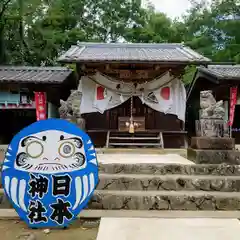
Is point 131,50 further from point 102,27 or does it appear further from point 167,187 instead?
point 102,27

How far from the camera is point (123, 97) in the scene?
1157 cm

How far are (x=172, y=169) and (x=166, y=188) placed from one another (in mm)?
648

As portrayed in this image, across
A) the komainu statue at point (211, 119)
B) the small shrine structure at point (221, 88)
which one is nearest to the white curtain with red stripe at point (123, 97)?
the small shrine structure at point (221, 88)

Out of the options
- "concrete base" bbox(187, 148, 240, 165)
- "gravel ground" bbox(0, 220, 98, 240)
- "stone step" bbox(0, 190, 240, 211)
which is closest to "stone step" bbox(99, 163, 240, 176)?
"concrete base" bbox(187, 148, 240, 165)

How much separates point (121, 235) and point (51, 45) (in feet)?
57.9

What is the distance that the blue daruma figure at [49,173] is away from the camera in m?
3.87

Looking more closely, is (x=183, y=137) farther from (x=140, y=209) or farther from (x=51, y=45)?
(x=51, y=45)

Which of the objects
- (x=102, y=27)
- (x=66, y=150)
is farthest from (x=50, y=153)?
(x=102, y=27)

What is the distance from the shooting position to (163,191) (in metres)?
5.14

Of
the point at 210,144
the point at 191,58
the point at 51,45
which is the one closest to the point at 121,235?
the point at 210,144

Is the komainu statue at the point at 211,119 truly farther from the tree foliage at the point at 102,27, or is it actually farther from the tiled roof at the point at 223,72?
the tree foliage at the point at 102,27

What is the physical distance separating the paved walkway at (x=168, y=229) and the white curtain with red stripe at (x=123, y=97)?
7.52 m

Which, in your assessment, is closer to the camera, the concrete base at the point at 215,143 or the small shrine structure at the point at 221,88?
the concrete base at the point at 215,143

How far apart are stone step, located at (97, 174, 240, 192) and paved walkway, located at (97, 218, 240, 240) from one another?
998 mm
